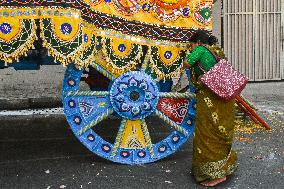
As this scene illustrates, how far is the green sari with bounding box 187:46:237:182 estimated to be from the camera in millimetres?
4418

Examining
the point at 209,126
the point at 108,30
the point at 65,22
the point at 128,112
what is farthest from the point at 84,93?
the point at 209,126

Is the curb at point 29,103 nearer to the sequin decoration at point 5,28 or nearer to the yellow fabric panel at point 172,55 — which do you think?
the yellow fabric panel at point 172,55

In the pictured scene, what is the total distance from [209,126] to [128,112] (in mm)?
826

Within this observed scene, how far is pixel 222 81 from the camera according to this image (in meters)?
4.32

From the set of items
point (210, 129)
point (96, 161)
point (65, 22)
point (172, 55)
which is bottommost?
point (96, 161)

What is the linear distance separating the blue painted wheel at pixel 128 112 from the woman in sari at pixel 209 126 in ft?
1.45

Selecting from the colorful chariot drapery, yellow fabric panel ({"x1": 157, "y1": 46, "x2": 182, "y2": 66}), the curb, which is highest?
the colorful chariot drapery

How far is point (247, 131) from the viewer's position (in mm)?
6496

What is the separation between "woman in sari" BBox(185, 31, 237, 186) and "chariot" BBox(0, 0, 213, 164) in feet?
1.13

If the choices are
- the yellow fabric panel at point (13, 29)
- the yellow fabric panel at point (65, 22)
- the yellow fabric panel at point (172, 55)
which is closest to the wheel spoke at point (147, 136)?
the yellow fabric panel at point (172, 55)

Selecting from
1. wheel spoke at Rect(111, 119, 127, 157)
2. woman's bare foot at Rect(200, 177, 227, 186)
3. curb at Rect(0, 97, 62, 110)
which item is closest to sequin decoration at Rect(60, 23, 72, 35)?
wheel spoke at Rect(111, 119, 127, 157)

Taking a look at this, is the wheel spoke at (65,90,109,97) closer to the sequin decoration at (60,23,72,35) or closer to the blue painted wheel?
the blue painted wheel

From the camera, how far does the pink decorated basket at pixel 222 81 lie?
4.32m

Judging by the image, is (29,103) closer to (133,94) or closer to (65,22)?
(133,94)
